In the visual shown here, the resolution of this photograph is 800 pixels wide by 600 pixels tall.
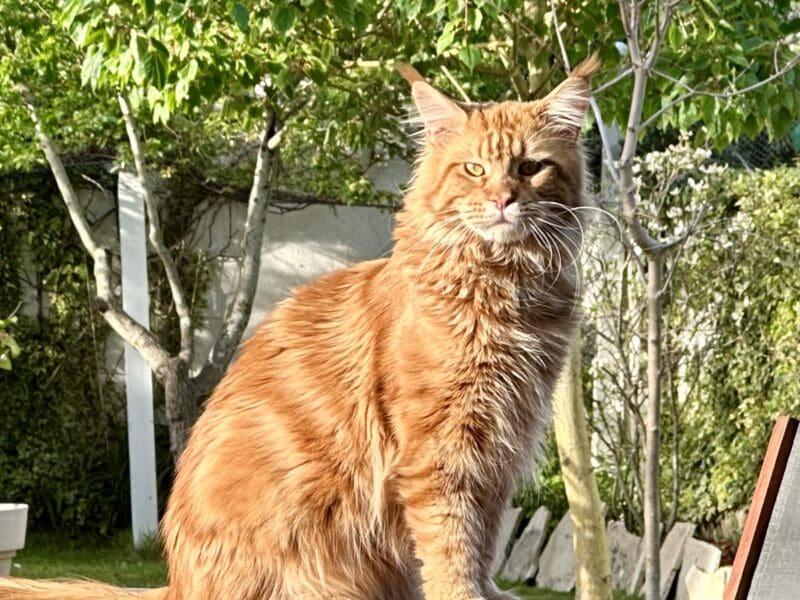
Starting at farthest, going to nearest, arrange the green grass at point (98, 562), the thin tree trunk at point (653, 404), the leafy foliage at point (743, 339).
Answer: the green grass at point (98, 562) < the leafy foliage at point (743, 339) < the thin tree trunk at point (653, 404)

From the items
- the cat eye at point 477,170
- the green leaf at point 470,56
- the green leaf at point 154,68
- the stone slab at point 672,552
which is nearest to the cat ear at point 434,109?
the cat eye at point 477,170

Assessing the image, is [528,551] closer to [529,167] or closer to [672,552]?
[672,552]

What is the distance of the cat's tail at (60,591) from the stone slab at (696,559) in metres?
4.36

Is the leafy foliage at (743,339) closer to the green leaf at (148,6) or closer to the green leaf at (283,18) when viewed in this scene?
the green leaf at (283,18)

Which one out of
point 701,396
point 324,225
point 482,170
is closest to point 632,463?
point 701,396

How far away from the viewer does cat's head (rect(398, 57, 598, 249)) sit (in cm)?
226

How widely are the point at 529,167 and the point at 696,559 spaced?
14.3ft

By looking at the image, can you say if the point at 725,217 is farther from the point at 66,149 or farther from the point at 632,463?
the point at 66,149

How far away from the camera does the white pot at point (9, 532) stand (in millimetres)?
4027

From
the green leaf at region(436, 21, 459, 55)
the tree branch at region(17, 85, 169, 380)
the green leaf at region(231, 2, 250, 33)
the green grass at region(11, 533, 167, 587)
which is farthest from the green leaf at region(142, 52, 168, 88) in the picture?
the green grass at region(11, 533, 167, 587)

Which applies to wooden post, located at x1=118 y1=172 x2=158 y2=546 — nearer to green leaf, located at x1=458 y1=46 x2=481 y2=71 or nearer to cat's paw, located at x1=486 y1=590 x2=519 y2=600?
green leaf, located at x1=458 y1=46 x2=481 y2=71

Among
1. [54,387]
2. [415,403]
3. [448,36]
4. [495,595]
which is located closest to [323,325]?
[415,403]

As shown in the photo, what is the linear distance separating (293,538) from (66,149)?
6.08 metres

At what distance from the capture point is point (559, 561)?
22.3 feet
